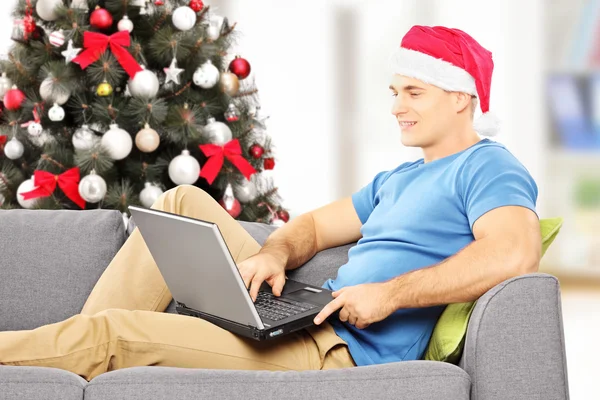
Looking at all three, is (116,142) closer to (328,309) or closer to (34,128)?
(34,128)

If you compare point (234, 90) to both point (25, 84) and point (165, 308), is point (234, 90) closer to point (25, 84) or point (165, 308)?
point (25, 84)

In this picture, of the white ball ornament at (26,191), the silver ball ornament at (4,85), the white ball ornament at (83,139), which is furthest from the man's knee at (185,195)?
the silver ball ornament at (4,85)

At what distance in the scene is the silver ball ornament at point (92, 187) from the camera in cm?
283

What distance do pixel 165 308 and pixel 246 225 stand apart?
1.33ft

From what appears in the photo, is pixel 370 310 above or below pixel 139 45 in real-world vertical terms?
below

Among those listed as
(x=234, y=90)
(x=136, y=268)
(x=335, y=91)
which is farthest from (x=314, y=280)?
→ (x=335, y=91)

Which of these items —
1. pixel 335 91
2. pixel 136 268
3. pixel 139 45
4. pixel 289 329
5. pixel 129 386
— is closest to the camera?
pixel 129 386

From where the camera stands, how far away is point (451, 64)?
1.93 m

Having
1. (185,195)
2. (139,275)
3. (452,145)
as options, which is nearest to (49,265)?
(139,275)

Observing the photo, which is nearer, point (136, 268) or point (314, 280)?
point (136, 268)

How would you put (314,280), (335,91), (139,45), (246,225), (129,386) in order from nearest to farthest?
(129,386) → (314,280) → (246,225) → (139,45) → (335,91)

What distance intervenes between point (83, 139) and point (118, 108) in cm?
17

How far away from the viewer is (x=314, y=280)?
2.13 m

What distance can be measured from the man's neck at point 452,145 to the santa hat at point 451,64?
0.03m
